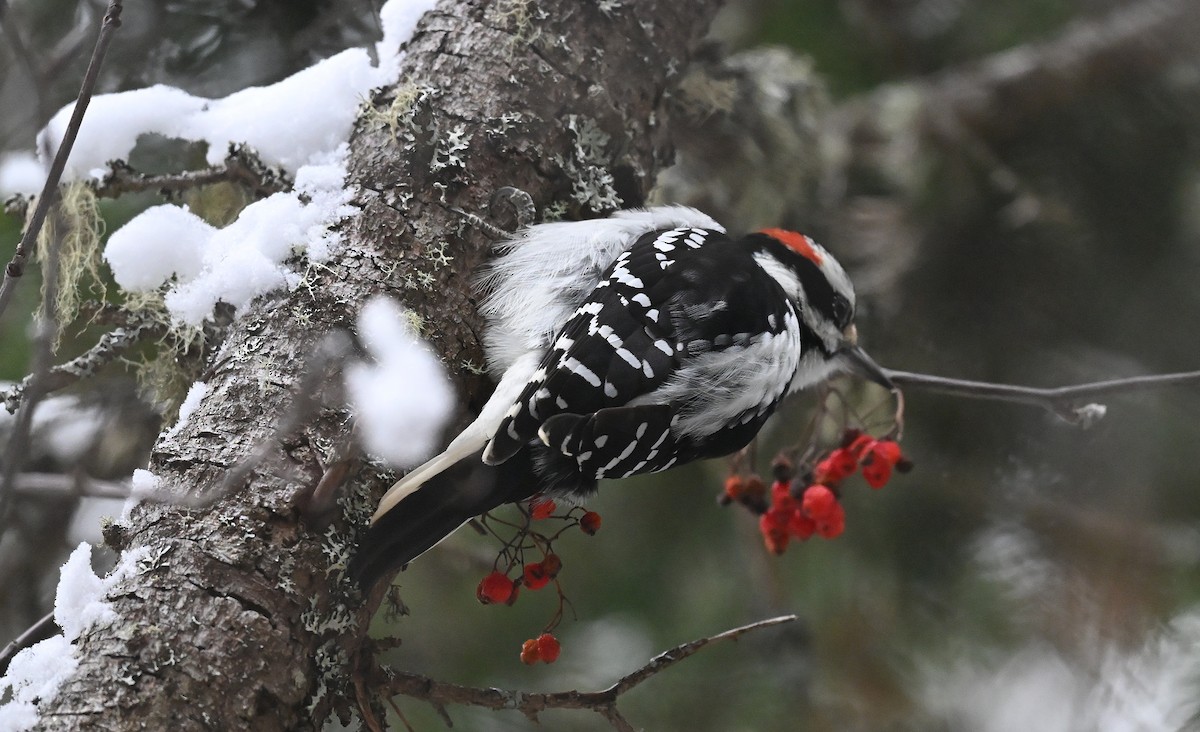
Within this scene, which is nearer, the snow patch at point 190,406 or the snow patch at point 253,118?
the snow patch at point 190,406

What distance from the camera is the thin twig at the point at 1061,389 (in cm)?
171

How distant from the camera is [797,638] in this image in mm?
3025

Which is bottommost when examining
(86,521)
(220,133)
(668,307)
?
(86,521)

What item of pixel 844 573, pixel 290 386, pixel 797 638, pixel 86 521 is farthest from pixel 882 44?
pixel 86 521

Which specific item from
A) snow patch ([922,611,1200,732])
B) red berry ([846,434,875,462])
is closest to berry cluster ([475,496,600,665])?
red berry ([846,434,875,462])

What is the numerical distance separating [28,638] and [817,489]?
1.42 meters

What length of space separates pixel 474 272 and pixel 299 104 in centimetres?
47

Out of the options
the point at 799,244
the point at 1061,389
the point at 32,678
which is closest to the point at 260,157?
the point at 32,678

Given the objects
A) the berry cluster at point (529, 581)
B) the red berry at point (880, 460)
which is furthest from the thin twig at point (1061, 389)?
the berry cluster at point (529, 581)

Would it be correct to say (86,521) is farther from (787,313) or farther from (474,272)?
(787,313)

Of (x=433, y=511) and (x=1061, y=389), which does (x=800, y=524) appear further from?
(x=433, y=511)

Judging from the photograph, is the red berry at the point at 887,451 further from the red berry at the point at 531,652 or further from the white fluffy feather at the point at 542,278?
the red berry at the point at 531,652

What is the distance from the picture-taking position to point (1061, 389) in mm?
1868

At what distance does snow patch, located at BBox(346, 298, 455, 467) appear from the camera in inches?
62.6
